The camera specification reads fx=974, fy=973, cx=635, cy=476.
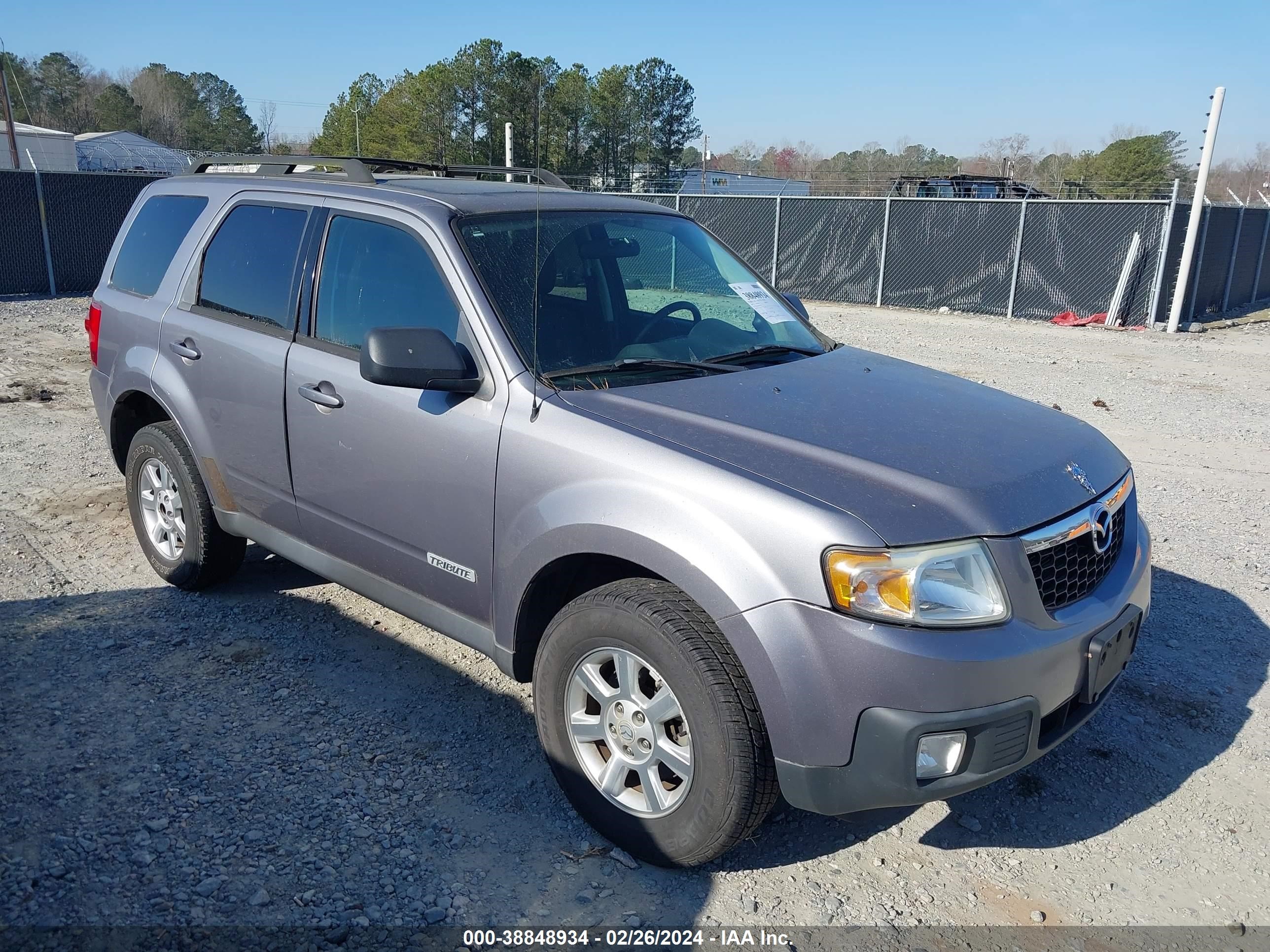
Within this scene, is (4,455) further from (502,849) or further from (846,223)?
(846,223)

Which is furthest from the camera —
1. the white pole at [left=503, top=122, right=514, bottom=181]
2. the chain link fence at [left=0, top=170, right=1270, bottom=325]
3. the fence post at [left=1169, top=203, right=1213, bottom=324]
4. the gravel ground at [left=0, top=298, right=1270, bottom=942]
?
the fence post at [left=1169, top=203, right=1213, bottom=324]

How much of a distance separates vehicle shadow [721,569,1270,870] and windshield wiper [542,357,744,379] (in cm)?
154

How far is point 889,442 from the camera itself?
289 centimetres

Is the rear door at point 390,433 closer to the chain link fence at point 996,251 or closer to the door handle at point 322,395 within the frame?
the door handle at point 322,395

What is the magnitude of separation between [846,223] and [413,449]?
18.0 m

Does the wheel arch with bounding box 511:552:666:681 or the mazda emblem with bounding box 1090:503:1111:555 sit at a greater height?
the mazda emblem with bounding box 1090:503:1111:555

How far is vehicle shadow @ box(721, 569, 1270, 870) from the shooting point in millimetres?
3152

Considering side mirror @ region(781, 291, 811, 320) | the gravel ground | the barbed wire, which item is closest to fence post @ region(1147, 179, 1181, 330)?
the barbed wire

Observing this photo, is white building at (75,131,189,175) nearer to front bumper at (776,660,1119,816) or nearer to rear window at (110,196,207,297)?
rear window at (110,196,207,297)

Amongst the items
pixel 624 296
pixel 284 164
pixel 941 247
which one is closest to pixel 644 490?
pixel 624 296

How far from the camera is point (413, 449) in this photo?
11.0 ft

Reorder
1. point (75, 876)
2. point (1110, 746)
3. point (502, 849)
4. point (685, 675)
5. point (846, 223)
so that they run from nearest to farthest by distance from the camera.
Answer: point (685, 675) → point (75, 876) → point (502, 849) → point (1110, 746) → point (846, 223)

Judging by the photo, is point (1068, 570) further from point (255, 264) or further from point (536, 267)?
point (255, 264)

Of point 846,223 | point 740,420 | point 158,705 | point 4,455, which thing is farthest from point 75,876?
point 846,223
